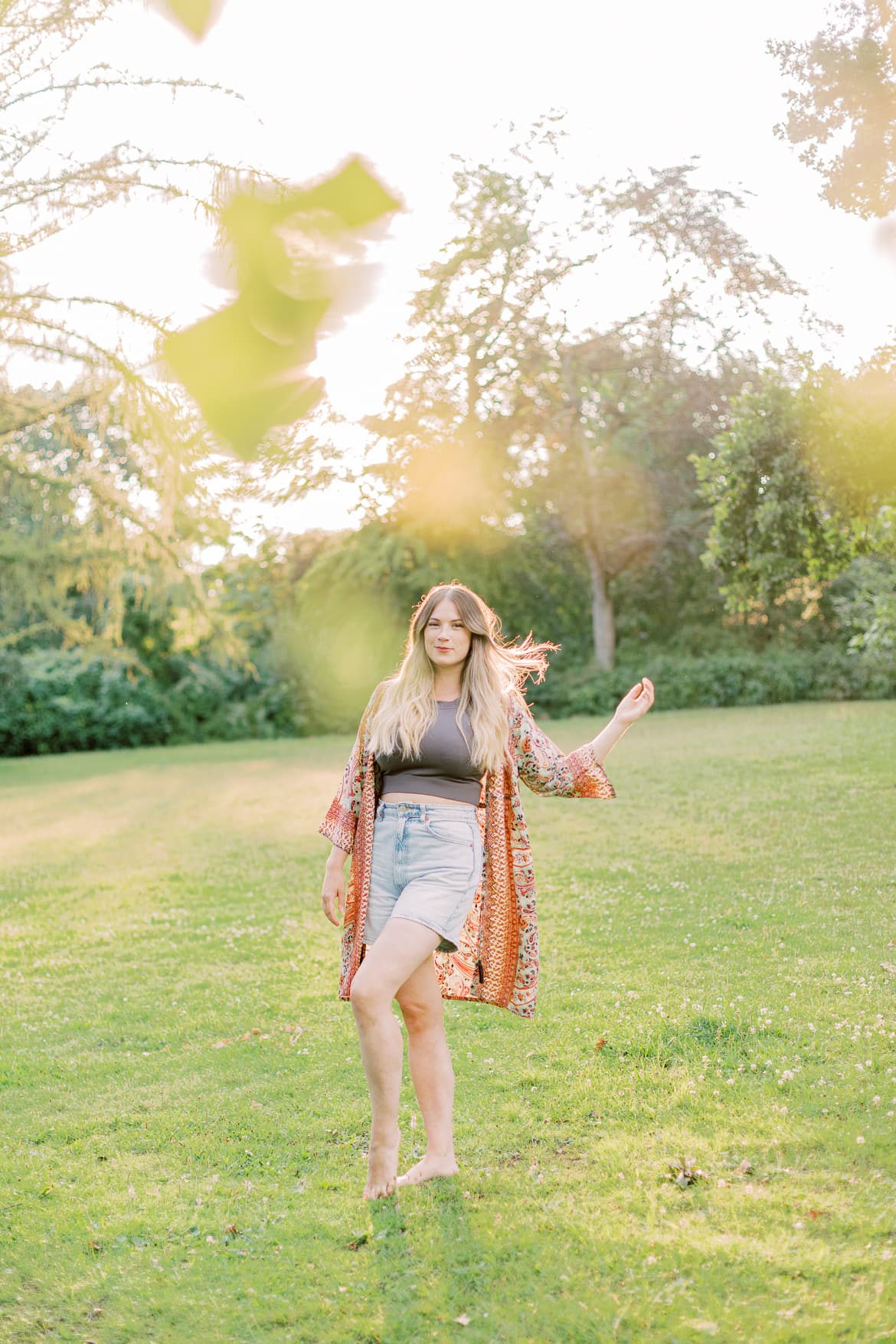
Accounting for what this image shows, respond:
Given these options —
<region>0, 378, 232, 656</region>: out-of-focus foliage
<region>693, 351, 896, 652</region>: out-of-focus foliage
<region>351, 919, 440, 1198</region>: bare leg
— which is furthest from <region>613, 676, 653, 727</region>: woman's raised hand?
<region>693, 351, 896, 652</region>: out-of-focus foliage

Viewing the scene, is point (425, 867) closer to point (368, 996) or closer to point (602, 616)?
point (368, 996)

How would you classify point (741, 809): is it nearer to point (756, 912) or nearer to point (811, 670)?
point (756, 912)

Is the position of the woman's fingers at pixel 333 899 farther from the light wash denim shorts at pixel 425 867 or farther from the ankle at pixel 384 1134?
the ankle at pixel 384 1134

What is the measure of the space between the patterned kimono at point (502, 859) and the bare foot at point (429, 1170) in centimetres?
53

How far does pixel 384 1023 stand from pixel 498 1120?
1179mm

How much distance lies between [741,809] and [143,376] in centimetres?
1219

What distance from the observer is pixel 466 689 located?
444 cm

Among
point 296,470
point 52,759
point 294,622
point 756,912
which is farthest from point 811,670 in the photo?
point 296,470

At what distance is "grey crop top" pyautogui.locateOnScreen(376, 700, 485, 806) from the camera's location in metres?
4.27

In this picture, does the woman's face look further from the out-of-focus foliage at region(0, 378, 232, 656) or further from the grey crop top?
the out-of-focus foliage at region(0, 378, 232, 656)

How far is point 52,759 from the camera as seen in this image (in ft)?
84.6

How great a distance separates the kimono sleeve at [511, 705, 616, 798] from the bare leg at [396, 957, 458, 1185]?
73cm

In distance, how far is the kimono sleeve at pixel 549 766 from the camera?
4.47m

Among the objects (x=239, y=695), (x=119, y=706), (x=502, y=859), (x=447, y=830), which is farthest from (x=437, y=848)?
(x=239, y=695)
